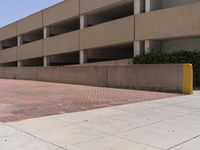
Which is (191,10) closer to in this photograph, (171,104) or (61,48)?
(171,104)

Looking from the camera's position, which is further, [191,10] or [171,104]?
[191,10]

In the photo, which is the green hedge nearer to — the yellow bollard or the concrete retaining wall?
the concrete retaining wall

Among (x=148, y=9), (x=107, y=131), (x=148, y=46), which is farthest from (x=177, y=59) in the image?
(x=107, y=131)

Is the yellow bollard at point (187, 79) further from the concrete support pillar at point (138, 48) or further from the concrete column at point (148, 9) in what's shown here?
the concrete support pillar at point (138, 48)

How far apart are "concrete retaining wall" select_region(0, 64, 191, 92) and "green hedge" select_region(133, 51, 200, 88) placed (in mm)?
3926

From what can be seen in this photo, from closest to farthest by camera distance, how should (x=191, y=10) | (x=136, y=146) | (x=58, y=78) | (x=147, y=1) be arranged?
(x=136, y=146) < (x=191, y=10) < (x=147, y=1) < (x=58, y=78)

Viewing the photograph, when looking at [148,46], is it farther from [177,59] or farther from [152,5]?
[177,59]

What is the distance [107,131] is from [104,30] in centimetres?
2271

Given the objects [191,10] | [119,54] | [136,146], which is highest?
[191,10]

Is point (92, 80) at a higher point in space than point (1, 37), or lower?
lower

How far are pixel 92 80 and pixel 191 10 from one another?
855 cm

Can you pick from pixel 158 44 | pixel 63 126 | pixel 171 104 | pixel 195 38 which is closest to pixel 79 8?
pixel 158 44

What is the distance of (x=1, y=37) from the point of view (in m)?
52.1

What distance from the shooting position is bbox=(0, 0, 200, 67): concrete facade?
2325cm
